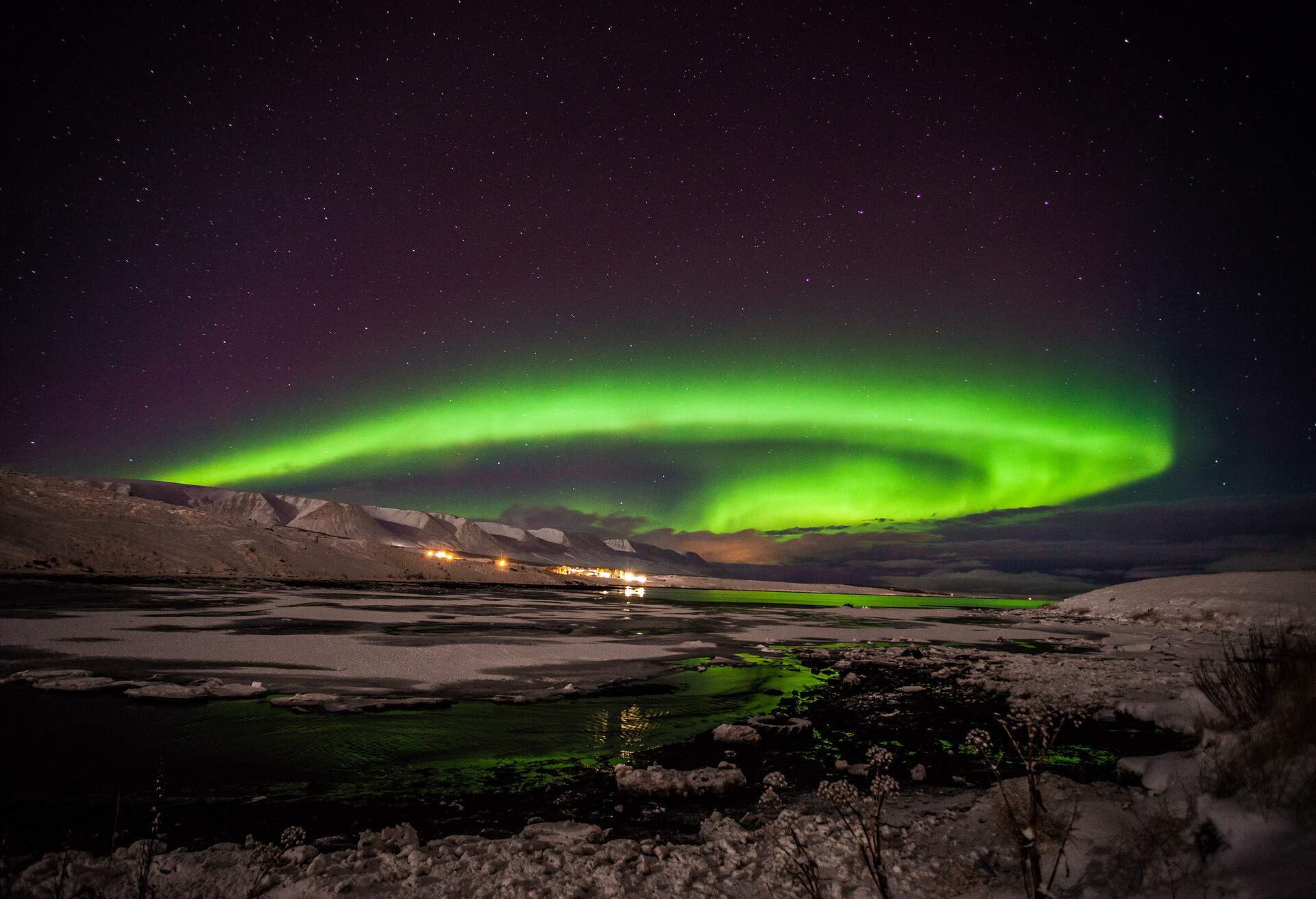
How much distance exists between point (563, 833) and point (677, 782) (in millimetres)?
1863

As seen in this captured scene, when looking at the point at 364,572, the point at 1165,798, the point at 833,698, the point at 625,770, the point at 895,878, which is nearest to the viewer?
the point at 895,878

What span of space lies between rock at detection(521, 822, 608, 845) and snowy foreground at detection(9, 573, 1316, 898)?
0.05ft

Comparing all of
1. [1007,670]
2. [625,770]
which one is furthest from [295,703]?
[1007,670]

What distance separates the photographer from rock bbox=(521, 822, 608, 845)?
5672 millimetres

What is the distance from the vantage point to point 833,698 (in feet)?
43.8

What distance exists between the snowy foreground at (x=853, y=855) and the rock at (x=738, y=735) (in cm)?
220

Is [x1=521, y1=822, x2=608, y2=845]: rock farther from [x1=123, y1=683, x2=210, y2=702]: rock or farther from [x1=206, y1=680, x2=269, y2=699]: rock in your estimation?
[x1=123, y1=683, x2=210, y2=702]: rock

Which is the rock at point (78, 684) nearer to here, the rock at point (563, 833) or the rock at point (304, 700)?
the rock at point (304, 700)

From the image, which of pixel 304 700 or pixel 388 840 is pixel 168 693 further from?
pixel 388 840

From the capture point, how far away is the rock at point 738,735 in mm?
9516

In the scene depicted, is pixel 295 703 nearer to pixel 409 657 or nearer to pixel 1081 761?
pixel 409 657

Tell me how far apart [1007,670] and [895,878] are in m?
14.6

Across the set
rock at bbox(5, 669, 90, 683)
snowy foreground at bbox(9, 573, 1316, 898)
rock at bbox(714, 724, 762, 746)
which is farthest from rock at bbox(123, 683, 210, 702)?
rock at bbox(714, 724, 762, 746)

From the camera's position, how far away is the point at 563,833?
5820 millimetres
